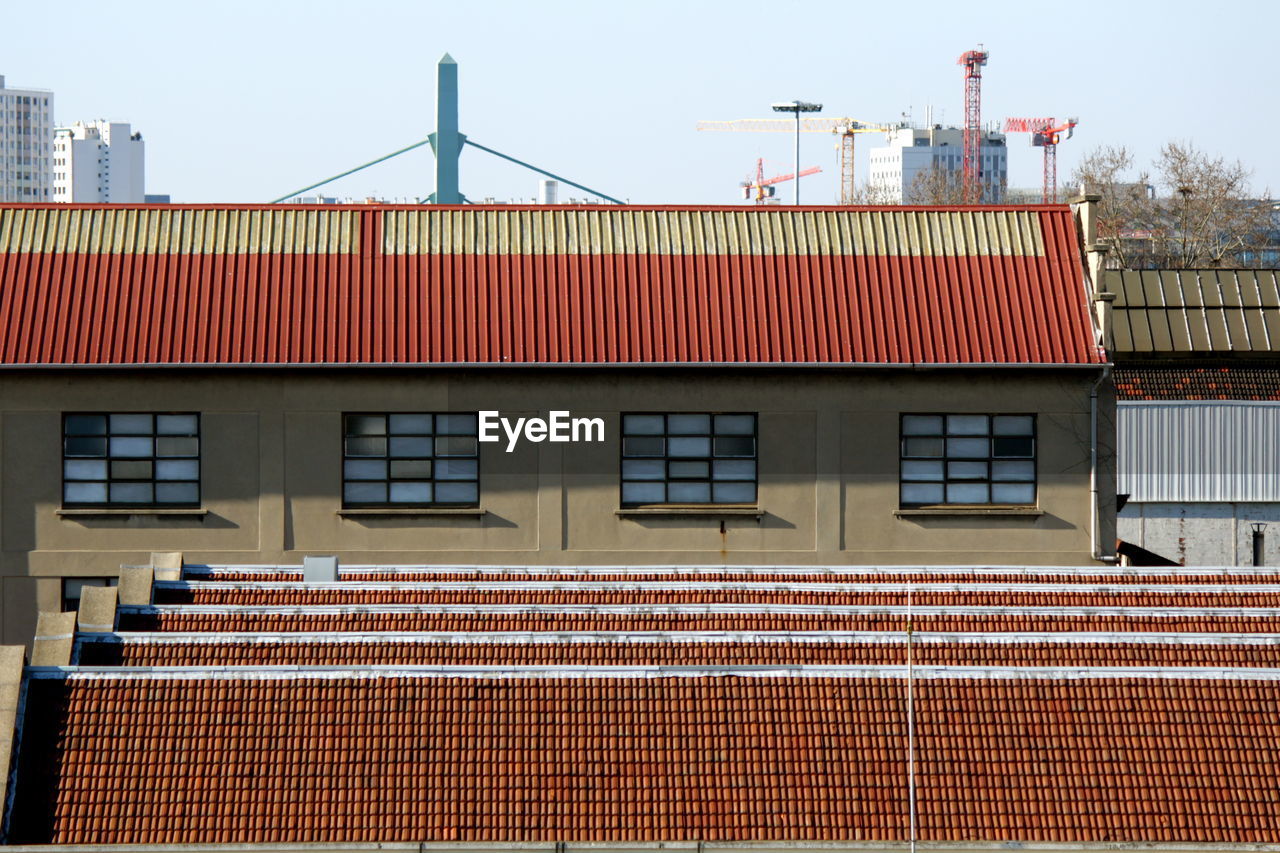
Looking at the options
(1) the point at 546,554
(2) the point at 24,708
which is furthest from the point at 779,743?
(1) the point at 546,554

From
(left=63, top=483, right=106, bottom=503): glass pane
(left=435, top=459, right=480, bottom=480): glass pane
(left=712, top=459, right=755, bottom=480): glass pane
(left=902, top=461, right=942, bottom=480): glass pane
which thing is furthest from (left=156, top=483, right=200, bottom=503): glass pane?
(left=902, top=461, right=942, bottom=480): glass pane

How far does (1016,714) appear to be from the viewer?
24.6 metres

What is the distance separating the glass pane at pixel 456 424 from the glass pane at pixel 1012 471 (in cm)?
1140

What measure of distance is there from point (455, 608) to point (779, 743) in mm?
6670

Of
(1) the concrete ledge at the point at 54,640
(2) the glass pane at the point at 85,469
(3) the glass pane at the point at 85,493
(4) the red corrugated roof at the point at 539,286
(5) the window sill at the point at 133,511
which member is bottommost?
(1) the concrete ledge at the point at 54,640

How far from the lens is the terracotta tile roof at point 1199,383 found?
6481cm

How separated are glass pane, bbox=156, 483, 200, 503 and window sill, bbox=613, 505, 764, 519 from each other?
913cm

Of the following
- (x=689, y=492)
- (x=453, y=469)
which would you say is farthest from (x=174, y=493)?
(x=689, y=492)

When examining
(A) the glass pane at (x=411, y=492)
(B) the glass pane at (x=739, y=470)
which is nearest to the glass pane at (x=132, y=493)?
(A) the glass pane at (x=411, y=492)

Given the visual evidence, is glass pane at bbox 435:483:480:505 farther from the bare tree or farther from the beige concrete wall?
the bare tree

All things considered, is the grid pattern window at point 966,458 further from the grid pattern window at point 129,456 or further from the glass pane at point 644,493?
the grid pattern window at point 129,456

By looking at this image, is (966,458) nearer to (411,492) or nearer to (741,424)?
(741,424)

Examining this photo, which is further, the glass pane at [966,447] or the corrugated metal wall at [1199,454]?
the corrugated metal wall at [1199,454]

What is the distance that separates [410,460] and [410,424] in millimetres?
775
